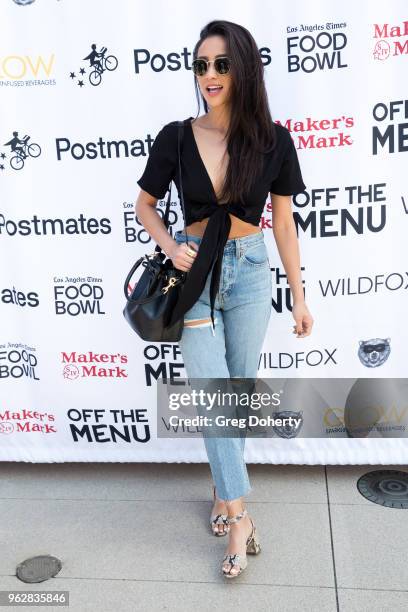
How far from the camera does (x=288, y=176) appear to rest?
2021 millimetres

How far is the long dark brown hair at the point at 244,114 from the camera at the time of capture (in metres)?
1.86

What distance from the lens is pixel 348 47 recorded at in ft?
7.84

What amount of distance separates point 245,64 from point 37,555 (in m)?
2.00

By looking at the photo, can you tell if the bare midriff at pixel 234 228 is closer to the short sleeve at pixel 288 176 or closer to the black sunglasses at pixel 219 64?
the short sleeve at pixel 288 176

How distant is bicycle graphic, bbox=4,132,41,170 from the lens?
2607mm

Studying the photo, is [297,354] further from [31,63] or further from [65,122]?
[31,63]

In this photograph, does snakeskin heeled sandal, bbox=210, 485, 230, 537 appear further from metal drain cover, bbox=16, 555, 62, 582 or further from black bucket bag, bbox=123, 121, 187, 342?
black bucket bag, bbox=123, 121, 187, 342

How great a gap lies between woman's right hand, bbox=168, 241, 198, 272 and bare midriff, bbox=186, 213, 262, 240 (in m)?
0.08

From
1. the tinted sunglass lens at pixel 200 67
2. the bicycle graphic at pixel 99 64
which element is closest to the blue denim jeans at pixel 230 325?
the tinted sunglass lens at pixel 200 67

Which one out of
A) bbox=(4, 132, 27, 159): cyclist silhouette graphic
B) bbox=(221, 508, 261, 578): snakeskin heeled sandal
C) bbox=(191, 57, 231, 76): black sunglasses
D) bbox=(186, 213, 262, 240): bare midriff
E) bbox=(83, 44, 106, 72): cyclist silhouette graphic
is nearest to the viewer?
bbox=(191, 57, 231, 76): black sunglasses

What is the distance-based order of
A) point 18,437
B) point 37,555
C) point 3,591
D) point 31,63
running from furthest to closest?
point 18,437 < point 31,63 < point 37,555 < point 3,591

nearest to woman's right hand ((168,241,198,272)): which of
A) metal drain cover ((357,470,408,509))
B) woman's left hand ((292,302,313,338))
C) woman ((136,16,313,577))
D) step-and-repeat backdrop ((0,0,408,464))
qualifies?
woman ((136,16,313,577))

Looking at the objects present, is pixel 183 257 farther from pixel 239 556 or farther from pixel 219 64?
pixel 239 556

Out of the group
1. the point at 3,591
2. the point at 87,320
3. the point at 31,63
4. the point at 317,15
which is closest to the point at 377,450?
the point at 87,320
